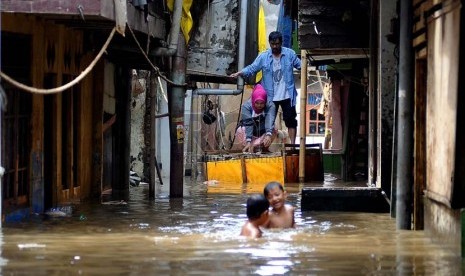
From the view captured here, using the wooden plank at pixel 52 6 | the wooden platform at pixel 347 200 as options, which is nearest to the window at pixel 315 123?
the wooden platform at pixel 347 200

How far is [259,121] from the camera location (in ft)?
69.9

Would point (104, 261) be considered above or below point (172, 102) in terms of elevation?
below

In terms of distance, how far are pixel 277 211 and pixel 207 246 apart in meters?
2.00

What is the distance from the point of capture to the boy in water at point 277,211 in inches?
474

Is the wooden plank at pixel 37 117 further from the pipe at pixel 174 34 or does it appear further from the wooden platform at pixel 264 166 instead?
the wooden platform at pixel 264 166

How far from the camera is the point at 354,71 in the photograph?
921 inches

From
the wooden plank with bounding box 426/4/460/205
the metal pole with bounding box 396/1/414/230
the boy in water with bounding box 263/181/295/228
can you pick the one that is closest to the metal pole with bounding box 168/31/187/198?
the boy in water with bounding box 263/181/295/228

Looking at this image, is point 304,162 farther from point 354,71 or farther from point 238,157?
point 354,71

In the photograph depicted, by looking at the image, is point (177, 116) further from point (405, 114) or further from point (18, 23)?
point (405, 114)

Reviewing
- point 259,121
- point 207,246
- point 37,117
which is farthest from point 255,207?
point 259,121

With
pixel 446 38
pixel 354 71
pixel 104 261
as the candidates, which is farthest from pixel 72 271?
pixel 354 71

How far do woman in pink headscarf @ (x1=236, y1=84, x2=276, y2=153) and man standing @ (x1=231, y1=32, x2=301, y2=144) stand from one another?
0.18 metres

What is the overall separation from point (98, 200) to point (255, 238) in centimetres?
639

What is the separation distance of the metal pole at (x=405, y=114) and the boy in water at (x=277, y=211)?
1.33 meters
